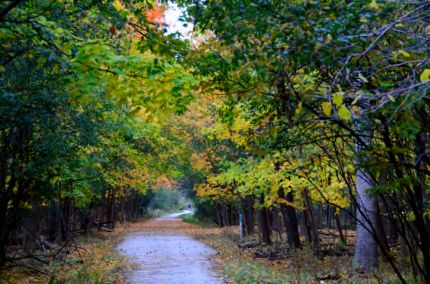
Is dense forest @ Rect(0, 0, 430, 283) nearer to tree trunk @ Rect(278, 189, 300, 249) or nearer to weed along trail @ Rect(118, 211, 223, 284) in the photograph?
weed along trail @ Rect(118, 211, 223, 284)

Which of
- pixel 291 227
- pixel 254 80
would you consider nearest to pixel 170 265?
pixel 291 227

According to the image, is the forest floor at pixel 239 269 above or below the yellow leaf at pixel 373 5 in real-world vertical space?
below

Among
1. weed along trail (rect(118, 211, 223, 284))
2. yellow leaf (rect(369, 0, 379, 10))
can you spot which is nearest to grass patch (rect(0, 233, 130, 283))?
weed along trail (rect(118, 211, 223, 284))

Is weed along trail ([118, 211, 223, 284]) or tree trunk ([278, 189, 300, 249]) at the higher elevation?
tree trunk ([278, 189, 300, 249])

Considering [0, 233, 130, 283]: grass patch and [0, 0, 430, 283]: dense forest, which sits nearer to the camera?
[0, 0, 430, 283]: dense forest

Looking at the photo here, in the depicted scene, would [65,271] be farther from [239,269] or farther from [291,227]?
[291,227]

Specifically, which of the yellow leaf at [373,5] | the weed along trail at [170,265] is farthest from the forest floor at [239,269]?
the yellow leaf at [373,5]

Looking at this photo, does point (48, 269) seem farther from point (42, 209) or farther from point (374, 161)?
Answer: point (374, 161)

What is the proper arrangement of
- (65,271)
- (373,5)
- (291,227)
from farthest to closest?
(291,227)
(65,271)
(373,5)

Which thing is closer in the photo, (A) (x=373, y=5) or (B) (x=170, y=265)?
(A) (x=373, y=5)

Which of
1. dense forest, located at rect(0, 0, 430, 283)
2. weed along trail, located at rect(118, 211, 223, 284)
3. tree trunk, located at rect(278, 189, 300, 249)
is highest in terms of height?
dense forest, located at rect(0, 0, 430, 283)

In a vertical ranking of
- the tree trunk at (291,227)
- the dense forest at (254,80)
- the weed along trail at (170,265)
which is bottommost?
the weed along trail at (170,265)

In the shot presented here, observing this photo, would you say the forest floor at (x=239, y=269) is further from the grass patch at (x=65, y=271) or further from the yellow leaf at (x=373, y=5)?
the yellow leaf at (x=373, y=5)

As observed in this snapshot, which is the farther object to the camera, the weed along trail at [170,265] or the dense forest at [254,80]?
the weed along trail at [170,265]
